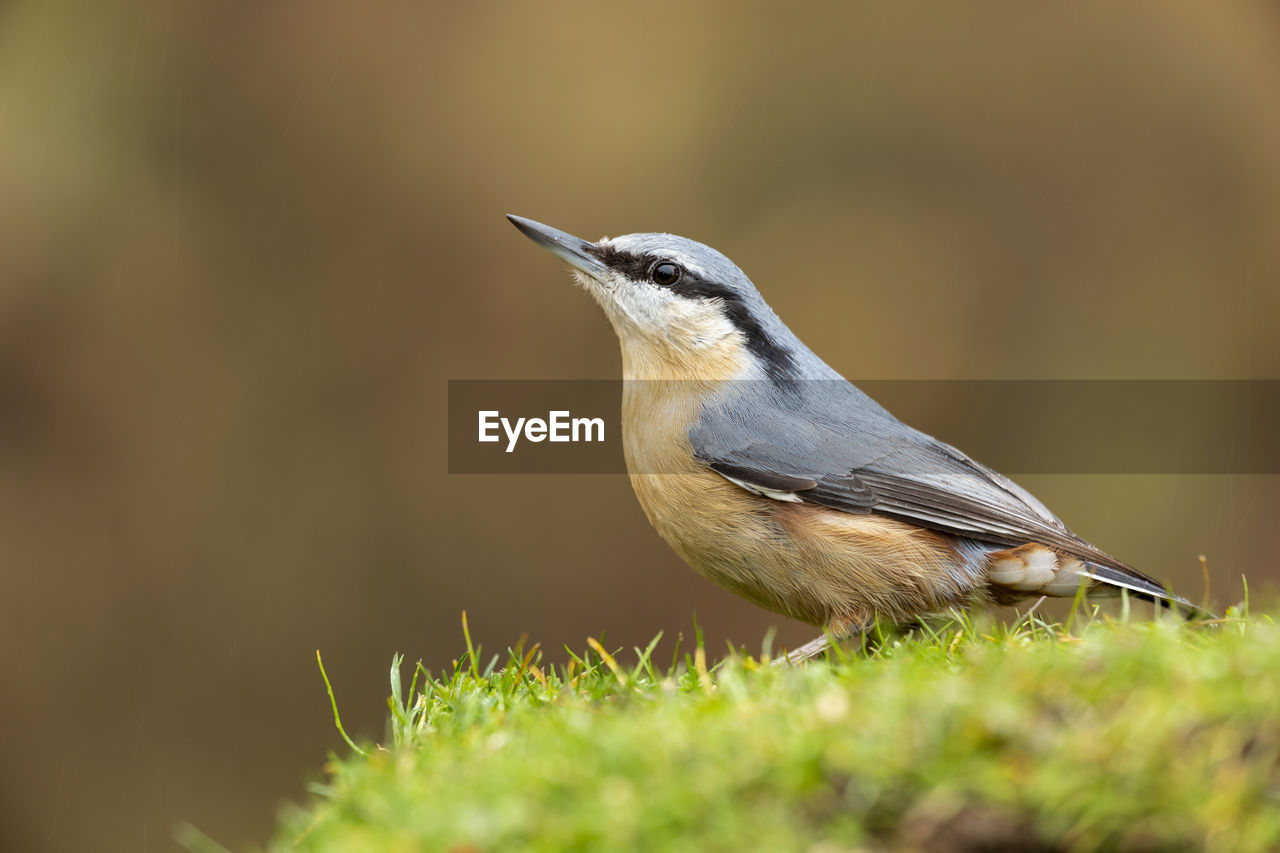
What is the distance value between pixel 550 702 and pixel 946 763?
1.41 m

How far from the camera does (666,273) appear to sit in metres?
4.48

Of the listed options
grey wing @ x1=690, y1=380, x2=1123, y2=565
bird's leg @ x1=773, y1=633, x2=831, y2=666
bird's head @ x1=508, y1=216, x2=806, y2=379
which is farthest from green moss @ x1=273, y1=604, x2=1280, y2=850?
bird's head @ x1=508, y1=216, x2=806, y2=379

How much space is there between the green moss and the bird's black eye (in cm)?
247

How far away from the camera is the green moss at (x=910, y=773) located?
1.74 meters

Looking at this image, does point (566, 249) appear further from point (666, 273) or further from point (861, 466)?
point (861, 466)

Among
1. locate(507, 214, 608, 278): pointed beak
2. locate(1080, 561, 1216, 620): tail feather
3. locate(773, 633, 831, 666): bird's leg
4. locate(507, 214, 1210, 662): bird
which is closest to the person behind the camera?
locate(773, 633, 831, 666): bird's leg

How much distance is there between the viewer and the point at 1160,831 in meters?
1.72

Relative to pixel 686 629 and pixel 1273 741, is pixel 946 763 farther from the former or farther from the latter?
pixel 686 629

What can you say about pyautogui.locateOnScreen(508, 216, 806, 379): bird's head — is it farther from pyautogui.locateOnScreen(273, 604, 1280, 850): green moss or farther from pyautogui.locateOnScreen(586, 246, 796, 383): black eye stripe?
pyautogui.locateOnScreen(273, 604, 1280, 850): green moss

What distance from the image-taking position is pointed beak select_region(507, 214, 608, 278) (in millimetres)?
4523

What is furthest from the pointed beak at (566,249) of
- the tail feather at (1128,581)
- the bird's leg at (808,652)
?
the tail feather at (1128,581)

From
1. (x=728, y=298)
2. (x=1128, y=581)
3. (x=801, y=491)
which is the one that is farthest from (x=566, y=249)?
(x=1128, y=581)

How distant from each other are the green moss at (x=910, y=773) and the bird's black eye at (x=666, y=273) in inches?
97.2

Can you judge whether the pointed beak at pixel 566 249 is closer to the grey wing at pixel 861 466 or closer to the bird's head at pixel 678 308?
the bird's head at pixel 678 308
